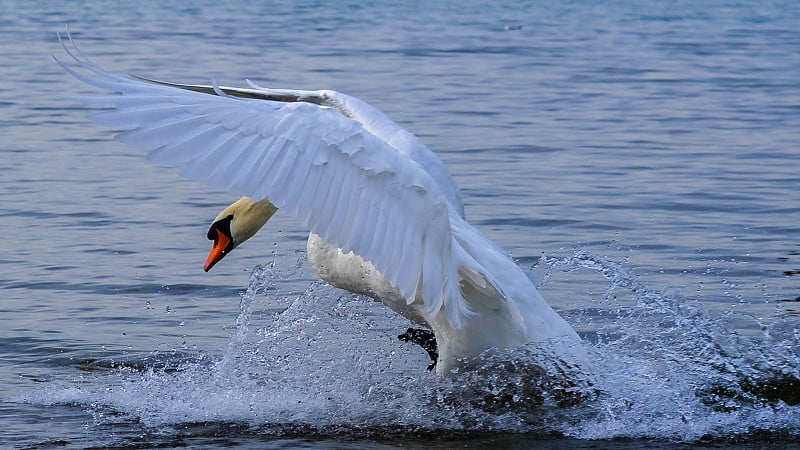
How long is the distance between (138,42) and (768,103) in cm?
934

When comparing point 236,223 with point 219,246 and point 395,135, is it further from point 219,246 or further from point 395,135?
point 395,135

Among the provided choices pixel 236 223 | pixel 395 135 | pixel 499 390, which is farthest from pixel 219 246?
pixel 499 390

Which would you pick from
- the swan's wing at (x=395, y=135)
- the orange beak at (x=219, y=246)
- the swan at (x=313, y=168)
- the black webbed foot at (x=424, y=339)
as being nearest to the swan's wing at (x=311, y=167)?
the swan at (x=313, y=168)

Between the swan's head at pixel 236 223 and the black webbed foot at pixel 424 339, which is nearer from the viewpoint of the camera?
the black webbed foot at pixel 424 339

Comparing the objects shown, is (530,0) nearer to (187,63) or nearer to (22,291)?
(187,63)

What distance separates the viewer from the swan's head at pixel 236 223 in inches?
286

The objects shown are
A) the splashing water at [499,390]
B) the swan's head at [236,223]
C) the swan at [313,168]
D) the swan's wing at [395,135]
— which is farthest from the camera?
the swan's head at [236,223]

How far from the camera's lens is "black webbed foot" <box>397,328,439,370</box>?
710 cm

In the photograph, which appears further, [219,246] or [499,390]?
[219,246]

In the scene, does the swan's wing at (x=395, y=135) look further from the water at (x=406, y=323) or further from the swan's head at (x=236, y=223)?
the water at (x=406, y=323)

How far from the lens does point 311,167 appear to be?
5.74 m

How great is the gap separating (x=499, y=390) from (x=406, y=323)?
138cm

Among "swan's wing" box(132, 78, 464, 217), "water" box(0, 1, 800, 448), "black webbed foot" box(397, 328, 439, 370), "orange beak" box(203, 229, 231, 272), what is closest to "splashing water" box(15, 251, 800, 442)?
"water" box(0, 1, 800, 448)

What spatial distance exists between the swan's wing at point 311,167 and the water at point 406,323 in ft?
3.09
